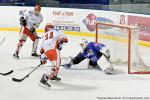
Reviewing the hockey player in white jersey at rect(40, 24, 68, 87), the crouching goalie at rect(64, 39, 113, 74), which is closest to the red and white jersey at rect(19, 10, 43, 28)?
the crouching goalie at rect(64, 39, 113, 74)

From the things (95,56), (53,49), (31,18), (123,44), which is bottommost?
(95,56)

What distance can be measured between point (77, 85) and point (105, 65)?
889mm

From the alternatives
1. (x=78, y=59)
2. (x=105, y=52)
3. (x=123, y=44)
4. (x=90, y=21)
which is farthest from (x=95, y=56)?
(x=90, y=21)

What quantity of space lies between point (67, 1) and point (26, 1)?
4.77 ft

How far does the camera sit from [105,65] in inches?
287

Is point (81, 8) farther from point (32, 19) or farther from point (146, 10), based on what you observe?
point (32, 19)

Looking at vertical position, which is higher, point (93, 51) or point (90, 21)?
point (90, 21)

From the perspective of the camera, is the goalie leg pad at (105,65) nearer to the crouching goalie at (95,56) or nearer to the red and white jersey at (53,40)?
the crouching goalie at (95,56)

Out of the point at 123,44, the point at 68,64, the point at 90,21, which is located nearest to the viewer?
the point at 68,64

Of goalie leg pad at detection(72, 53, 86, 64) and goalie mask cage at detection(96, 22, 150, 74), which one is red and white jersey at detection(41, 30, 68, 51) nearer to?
goalie leg pad at detection(72, 53, 86, 64)

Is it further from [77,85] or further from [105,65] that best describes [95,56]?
[77,85]

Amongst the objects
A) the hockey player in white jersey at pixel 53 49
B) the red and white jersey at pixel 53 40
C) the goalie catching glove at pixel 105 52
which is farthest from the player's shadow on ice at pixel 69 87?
the goalie catching glove at pixel 105 52

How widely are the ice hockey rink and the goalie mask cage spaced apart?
0.65ft

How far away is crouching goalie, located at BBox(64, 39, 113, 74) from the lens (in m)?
7.32
